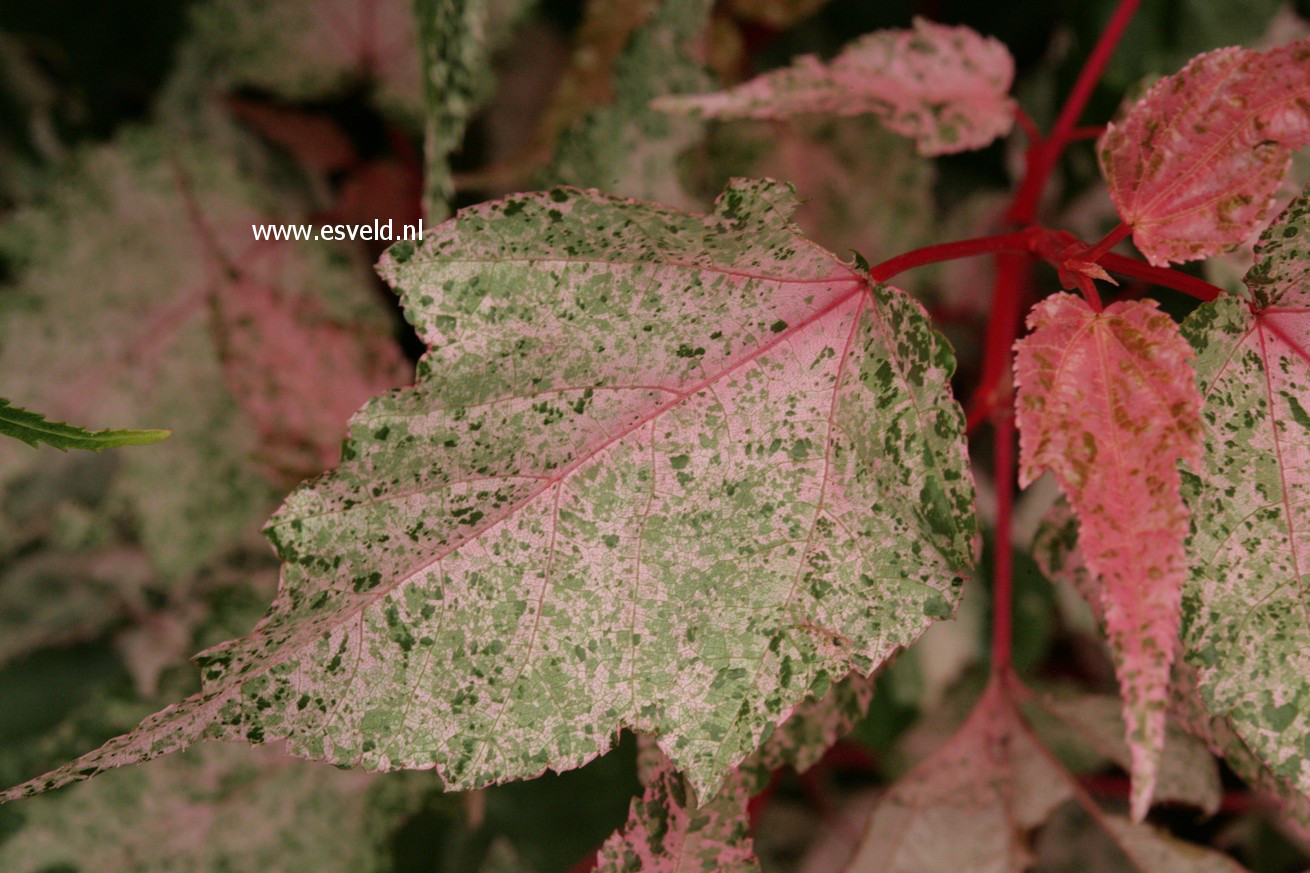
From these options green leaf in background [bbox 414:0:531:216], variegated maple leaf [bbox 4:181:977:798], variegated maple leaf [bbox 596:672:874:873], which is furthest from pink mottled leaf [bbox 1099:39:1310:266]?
green leaf in background [bbox 414:0:531:216]

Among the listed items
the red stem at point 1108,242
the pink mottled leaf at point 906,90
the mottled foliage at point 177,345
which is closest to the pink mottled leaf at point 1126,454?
the red stem at point 1108,242

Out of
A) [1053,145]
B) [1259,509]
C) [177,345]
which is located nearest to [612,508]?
[1259,509]

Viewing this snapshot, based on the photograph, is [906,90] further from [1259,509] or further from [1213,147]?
[1259,509]

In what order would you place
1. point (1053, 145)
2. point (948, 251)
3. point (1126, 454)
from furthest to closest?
point (1053, 145)
point (948, 251)
point (1126, 454)

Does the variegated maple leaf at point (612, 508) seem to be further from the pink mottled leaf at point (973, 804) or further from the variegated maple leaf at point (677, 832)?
the pink mottled leaf at point (973, 804)

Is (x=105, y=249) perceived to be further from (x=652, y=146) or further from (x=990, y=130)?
(x=990, y=130)

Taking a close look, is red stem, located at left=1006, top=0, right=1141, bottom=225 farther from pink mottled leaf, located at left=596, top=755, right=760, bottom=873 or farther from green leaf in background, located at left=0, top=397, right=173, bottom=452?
green leaf in background, located at left=0, top=397, right=173, bottom=452

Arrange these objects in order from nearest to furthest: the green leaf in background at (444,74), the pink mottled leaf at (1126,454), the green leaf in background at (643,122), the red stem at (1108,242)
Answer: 1. the pink mottled leaf at (1126,454)
2. the red stem at (1108,242)
3. the green leaf in background at (444,74)
4. the green leaf in background at (643,122)
